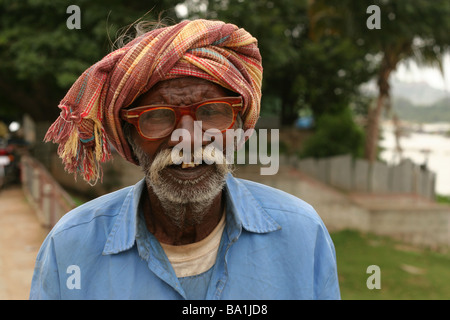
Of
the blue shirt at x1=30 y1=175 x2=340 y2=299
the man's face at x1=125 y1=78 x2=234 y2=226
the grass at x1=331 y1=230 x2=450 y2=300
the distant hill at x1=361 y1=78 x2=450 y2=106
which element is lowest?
the grass at x1=331 y1=230 x2=450 y2=300

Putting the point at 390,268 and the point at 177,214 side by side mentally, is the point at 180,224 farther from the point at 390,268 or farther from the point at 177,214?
the point at 390,268

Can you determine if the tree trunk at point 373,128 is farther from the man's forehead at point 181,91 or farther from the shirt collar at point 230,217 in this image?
the man's forehead at point 181,91

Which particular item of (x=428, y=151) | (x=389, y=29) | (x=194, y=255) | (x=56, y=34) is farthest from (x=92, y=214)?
(x=428, y=151)

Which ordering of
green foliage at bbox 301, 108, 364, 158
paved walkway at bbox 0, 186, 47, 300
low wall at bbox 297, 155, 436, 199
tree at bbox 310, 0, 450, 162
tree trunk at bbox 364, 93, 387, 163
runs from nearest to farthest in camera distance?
paved walkway at bbox 0, 186, 47, 300, tree at bbox 310, 0, 450, 162, low wall at bbox 297, 155, 436, 199, tree trunk at bbox 364, 93, 387, 163, green foliage at bbox 301, 108, 364, 158

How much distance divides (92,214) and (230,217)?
22.5 inches

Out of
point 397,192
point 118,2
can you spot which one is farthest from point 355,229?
point 118,2

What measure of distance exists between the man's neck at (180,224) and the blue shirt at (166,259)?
2.2 inches

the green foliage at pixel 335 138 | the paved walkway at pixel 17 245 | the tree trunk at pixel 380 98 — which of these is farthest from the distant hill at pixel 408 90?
the paved walkway at pixel 17 245

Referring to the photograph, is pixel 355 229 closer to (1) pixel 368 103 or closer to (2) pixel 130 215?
(1) pixel 368 103

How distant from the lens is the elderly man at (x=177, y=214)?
1.75 m

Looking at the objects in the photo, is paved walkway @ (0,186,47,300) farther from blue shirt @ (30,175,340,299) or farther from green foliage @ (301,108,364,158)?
green foliage @ (301,108,364,158)

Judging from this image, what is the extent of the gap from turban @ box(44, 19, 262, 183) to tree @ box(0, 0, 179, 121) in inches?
284

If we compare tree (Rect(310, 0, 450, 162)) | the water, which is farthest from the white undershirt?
the water

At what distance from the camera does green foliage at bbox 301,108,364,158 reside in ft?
50.6
